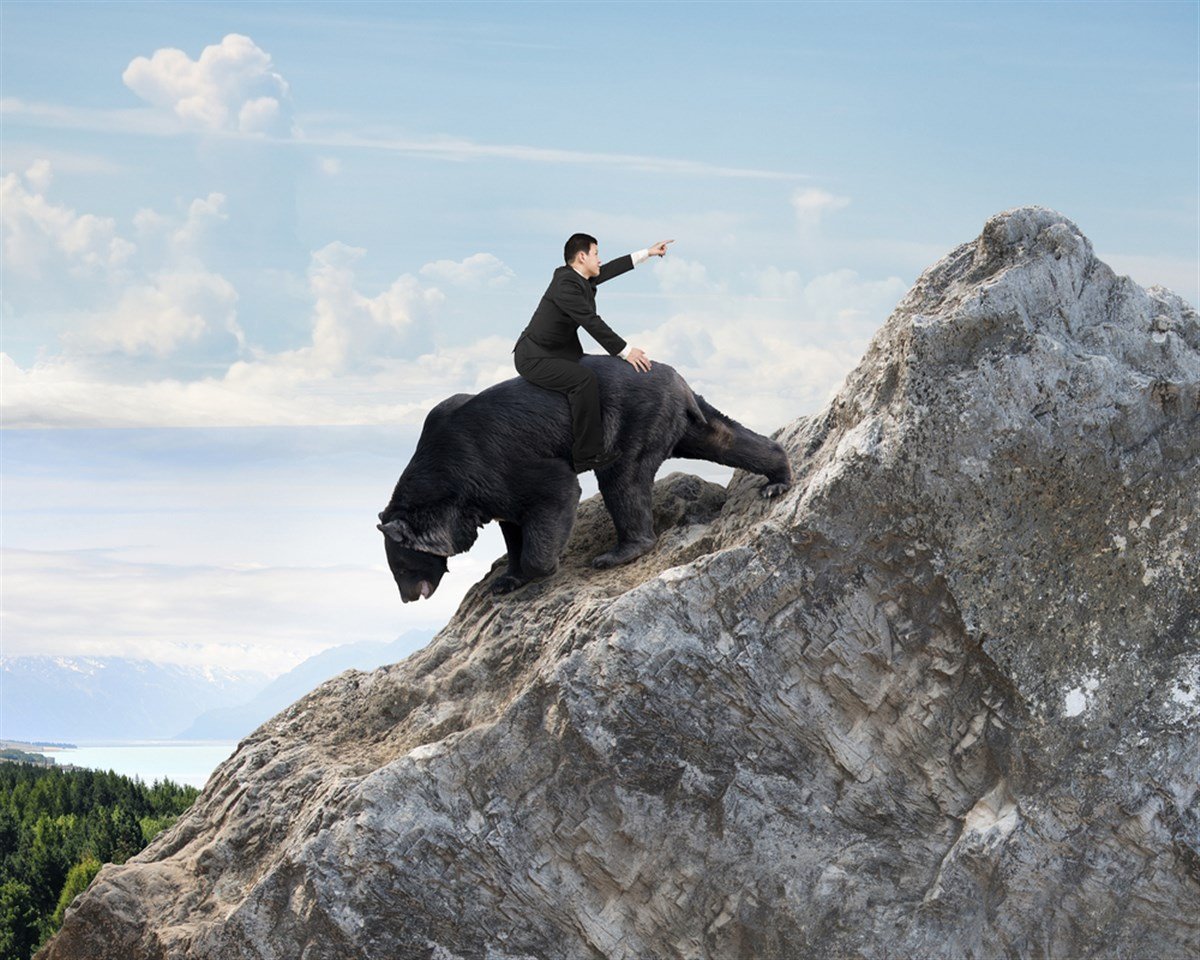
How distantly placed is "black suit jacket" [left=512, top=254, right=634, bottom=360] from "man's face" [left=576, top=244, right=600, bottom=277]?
61mm

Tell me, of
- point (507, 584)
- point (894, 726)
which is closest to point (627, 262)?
point (507, 584)

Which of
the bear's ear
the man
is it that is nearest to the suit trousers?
the man

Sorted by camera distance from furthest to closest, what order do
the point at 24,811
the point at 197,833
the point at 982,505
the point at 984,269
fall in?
1. the point at 24,811
2. the point at 197,833
3. the point at 984,269
4. the point at 982,505

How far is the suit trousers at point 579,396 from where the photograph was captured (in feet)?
30.1

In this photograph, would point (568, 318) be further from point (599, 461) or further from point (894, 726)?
point (894, 726)

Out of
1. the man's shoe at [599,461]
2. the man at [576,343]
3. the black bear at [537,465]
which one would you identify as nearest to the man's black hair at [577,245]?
the man at [576,343]

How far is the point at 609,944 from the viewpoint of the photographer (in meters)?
8.09

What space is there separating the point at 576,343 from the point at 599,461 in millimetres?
933

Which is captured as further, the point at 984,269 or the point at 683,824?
the point at 984,269

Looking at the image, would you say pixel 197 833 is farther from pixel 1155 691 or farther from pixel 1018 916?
pixel 1155 691

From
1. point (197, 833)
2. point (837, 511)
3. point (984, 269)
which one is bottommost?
point (197, 833)

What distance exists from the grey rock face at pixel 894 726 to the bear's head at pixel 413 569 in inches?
70.8

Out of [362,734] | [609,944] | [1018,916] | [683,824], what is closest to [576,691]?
[683,824]

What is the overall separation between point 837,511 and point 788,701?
4.10 ft
